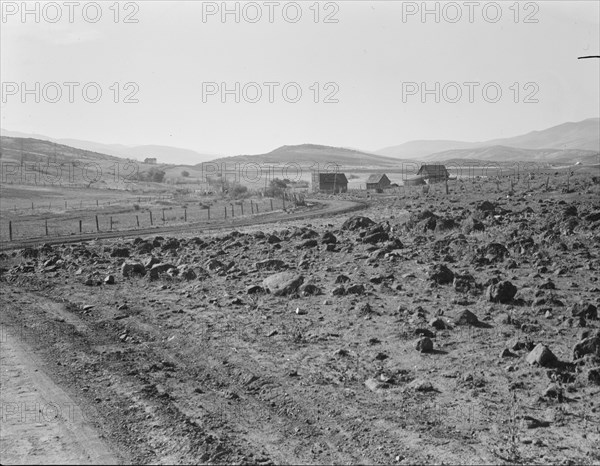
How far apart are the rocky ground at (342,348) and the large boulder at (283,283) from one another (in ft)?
0.17

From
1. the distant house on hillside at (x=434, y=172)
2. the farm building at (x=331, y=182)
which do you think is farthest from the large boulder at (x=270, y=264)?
the distant house on hillside at (x=434, y=172)

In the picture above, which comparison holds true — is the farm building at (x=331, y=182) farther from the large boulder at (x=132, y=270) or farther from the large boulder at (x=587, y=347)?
the large boulder at (x=587, y=347)

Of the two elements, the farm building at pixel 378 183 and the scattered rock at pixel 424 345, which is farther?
the farm building at pixel 378 183

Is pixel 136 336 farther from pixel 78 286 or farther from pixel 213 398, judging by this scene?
pixel 78 286

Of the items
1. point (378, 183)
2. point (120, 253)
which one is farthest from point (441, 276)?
point (378, 183)

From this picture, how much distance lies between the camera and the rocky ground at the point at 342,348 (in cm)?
902

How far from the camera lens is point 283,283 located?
17.7 m

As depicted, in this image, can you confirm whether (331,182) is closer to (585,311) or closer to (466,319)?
(466,319)

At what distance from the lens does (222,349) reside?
1346cm

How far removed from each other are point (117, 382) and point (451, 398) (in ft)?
17.9

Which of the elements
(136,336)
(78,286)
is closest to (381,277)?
(136,336)

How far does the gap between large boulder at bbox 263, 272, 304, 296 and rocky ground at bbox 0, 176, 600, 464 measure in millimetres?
52

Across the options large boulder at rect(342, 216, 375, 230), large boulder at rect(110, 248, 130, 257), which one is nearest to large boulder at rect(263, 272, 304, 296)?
large boulder at rect(110, 248, 130, 257)

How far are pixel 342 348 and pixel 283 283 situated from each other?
199 inches
